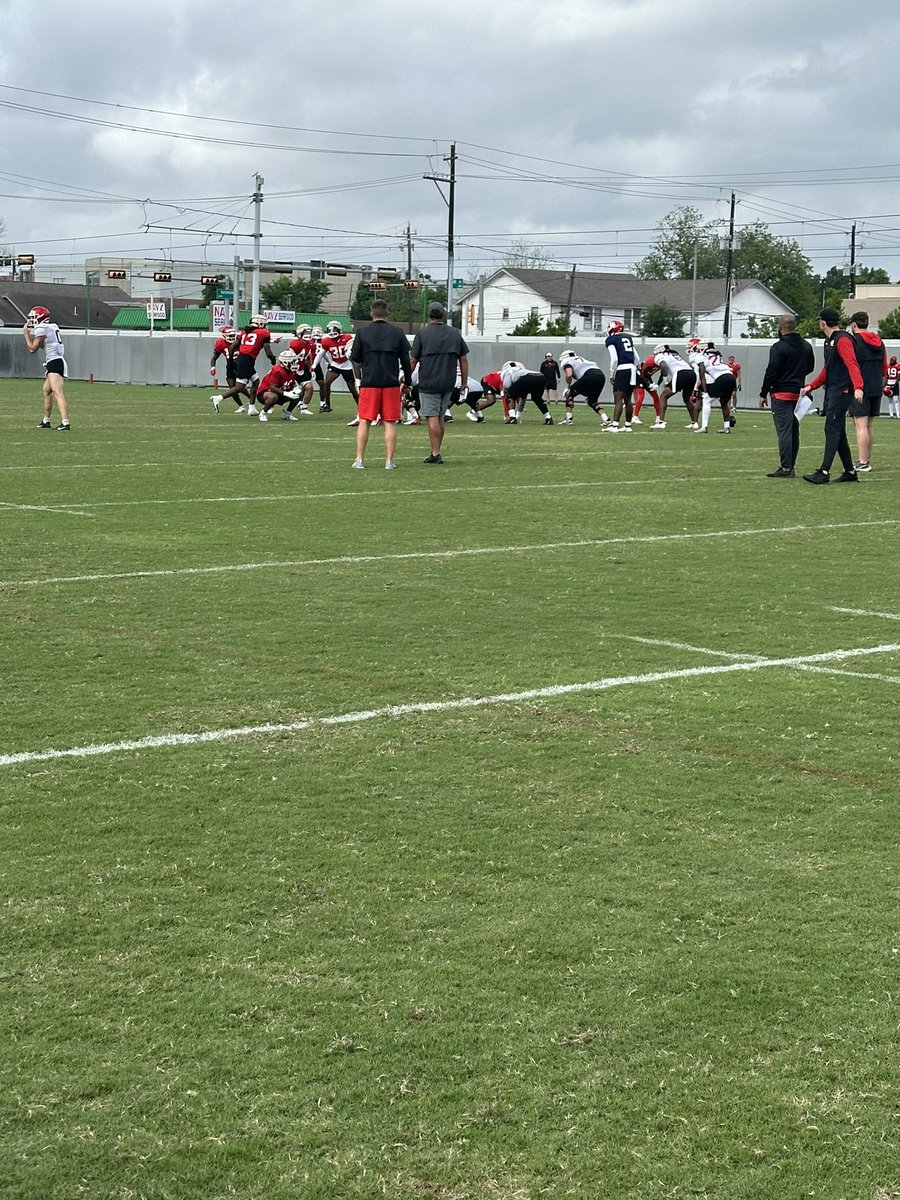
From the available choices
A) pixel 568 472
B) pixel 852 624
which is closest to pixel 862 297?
pixel 568 472

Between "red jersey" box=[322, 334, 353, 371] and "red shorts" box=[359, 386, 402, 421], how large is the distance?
14.4 meters

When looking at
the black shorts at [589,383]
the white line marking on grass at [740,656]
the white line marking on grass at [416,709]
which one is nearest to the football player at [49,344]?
the black shorts at [589,383]

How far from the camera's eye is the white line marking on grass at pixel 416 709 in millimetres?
5891

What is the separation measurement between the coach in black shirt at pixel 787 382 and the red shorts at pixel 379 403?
4.14 m

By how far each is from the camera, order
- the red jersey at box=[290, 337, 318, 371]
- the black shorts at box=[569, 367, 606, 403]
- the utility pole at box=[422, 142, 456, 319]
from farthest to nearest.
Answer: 1. the utility pole at box=[422, 142, 456, 319]
2. the red jersey at box=[290, 337, 318, 371]
3. the black shorts at box=[569, 367, 606, 403]

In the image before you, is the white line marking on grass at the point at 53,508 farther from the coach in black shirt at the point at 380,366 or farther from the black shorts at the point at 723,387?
the black shorts at the point at 723,387

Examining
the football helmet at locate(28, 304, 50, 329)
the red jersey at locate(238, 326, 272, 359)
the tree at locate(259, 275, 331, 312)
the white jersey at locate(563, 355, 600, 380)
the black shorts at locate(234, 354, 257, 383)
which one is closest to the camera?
the football helmet at locate(28, 304, 50, 329)

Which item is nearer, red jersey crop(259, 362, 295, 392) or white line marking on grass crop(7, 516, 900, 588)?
white line marking on grass crop(7, 516, 900, 588)

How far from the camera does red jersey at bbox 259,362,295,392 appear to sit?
30391 millimetres

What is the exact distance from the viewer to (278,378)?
99.9 feet

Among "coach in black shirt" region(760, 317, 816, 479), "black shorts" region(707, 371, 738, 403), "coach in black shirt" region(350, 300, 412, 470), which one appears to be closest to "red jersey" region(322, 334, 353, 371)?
"black shorts" region(707, 371, 738, 403)

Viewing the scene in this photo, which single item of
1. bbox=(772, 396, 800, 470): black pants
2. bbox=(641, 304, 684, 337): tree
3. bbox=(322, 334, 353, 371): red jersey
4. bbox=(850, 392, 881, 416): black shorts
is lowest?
bbox=(772, 396, 800, 470): black pants

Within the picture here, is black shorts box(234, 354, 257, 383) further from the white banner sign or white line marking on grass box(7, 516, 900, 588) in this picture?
the white banner sign

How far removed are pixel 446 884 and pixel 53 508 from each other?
33.1 ft
